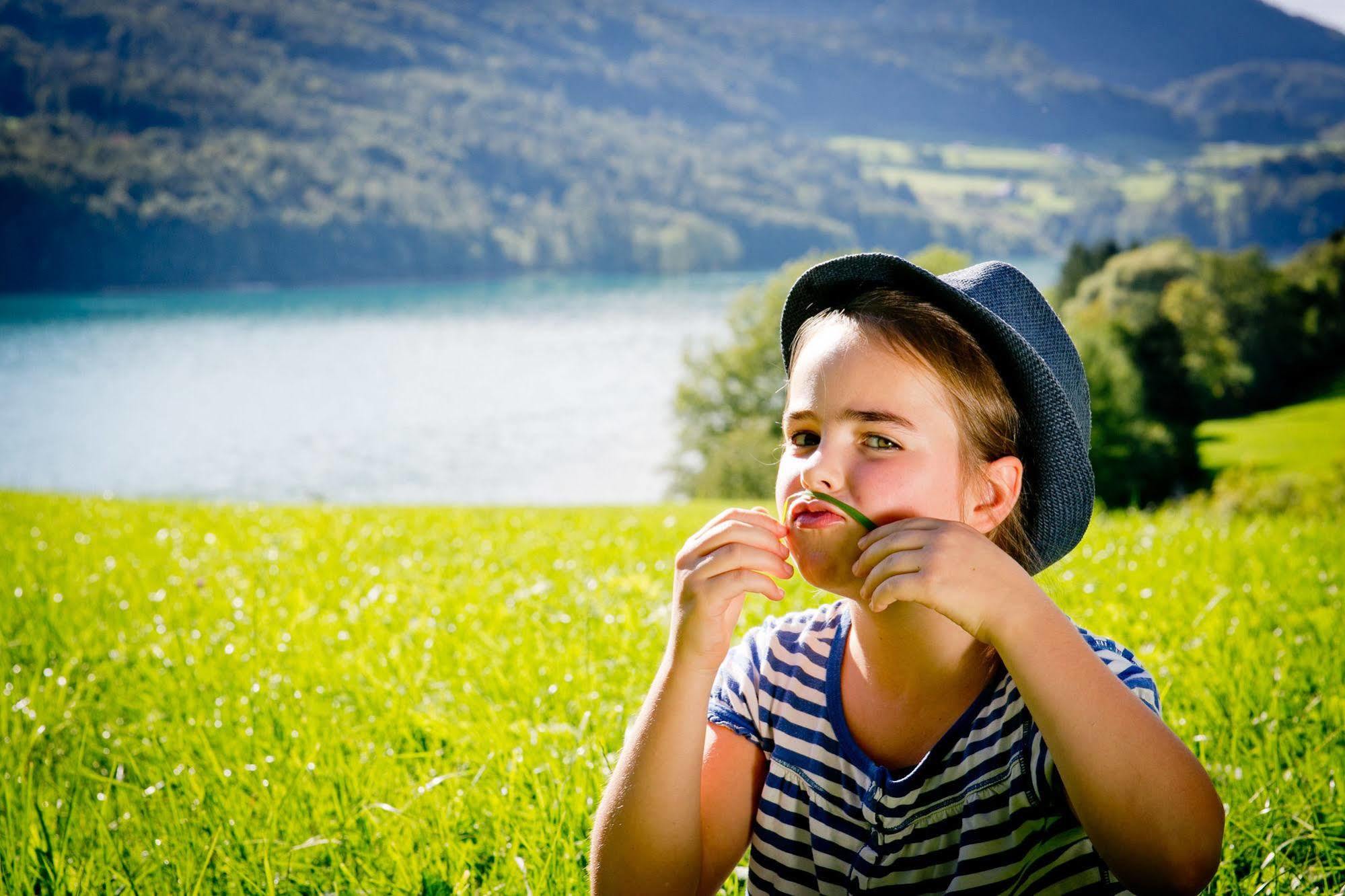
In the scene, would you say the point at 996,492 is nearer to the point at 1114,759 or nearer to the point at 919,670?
the point at 919,670

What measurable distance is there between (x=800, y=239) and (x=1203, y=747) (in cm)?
14195

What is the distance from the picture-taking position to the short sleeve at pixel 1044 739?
64.9 inches

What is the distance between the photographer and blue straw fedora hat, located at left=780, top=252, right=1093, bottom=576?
179cm

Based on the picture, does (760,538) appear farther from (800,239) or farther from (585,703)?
(800,239)

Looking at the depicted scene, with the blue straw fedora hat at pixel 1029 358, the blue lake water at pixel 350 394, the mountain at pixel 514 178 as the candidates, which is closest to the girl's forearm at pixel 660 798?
the blue straw fedora hat at pixel 1029 358

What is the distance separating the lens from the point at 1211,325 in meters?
47.6

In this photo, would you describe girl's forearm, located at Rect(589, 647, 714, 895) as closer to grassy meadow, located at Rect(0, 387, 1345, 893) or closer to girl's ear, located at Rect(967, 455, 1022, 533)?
grassy meadow, located at Rect(0, 387, 1345, 893)

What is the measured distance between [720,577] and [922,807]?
1.87ft

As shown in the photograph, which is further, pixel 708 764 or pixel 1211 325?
pixel 1211 325

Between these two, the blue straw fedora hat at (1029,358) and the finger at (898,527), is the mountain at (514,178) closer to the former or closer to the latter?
the blue straw fedora hat at (1029,358)

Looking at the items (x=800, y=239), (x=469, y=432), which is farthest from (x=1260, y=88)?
(x=469, y=432)

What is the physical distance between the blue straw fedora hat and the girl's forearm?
746mm

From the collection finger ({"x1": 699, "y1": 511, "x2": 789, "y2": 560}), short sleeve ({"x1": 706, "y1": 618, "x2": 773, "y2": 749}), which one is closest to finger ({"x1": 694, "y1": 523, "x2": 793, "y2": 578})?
finger ({"x1": 699, "y1": 511, "x2": 789, "y2": 560})

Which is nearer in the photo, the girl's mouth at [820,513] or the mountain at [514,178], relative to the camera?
the girl's mouth at [820,513]
